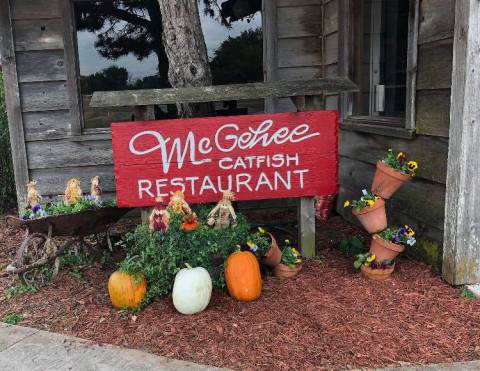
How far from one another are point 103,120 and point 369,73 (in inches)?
113

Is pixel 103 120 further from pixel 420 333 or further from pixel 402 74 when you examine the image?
pixel 420 333

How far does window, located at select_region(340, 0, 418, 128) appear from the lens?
4.06 meters

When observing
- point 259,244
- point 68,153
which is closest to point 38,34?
point 68,153

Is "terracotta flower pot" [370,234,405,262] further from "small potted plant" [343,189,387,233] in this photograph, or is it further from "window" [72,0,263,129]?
"window" [72,0,263,129]

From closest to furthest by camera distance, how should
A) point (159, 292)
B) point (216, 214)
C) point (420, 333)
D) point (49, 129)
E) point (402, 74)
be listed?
point (420, 333) → point (159, 292) → point (216, 214) → point (402, 74) → point (49, 129)

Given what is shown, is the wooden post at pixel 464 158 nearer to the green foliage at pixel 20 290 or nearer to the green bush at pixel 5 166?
the green foliage at pixel 20 290

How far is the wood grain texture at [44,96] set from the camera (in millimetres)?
5125

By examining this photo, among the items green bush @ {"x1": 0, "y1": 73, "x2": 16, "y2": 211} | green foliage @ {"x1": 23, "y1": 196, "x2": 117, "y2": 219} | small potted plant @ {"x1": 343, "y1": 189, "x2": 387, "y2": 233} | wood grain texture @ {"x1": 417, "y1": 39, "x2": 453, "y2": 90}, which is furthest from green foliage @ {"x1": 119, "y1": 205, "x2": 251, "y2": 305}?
green bush @ {"x1": 0, "y1": 73, "x2": 16, "y2": 211}

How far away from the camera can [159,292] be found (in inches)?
124

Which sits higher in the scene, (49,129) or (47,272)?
(49,129)

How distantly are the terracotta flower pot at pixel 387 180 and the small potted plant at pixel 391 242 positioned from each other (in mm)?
269

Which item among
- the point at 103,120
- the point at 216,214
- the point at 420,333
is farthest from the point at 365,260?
the point at 103,120

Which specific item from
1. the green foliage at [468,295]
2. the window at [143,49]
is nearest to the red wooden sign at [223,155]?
the green foliage at [468,295]

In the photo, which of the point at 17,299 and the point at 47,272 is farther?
the point at 47,272
